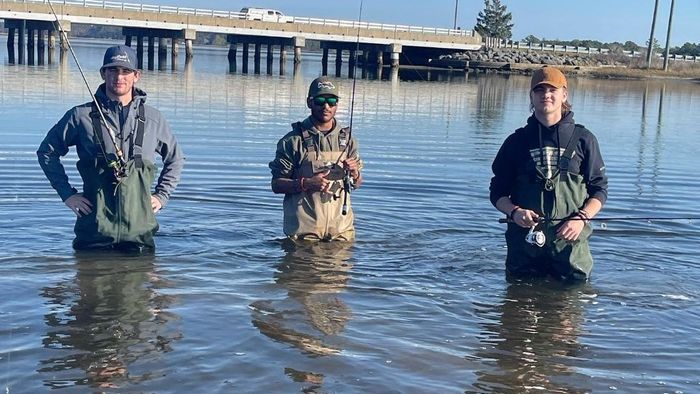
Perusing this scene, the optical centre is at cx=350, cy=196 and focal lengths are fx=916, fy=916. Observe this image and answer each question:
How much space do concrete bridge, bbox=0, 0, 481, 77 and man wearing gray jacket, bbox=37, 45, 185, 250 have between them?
165 feet

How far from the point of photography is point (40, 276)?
314 inches

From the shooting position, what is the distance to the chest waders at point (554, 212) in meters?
7.20

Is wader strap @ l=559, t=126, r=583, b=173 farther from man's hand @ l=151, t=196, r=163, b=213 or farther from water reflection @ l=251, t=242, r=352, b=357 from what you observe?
man's hand @ l=151, t=196, r=163, b=213

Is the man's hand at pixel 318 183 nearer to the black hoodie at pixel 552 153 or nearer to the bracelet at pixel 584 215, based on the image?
the black hoodie at pixel 552 153

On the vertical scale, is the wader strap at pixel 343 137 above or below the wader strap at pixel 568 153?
below

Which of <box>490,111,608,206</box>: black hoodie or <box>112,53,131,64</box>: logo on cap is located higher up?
<box>112,53,131,64</box>: logo on cap

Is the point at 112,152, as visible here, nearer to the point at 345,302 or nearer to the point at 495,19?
the point at 345,302

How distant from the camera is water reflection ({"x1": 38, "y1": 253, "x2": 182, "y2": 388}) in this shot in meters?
5.75

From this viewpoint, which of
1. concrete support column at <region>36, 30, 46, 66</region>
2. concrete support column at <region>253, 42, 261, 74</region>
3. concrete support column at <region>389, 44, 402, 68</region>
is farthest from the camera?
concrete support column at <region>389, 44, 402, 68</region>

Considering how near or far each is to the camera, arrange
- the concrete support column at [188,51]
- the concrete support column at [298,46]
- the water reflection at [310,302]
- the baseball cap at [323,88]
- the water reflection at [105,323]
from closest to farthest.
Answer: the water reflection at [105,323], the water reflection at [310,302], the baseball cap at [323,88], the concrete support column at [188,51], the concrete support column at [298,46]

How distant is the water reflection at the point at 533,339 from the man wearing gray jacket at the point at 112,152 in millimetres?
3070

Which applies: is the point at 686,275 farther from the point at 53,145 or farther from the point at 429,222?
the point at 53,145

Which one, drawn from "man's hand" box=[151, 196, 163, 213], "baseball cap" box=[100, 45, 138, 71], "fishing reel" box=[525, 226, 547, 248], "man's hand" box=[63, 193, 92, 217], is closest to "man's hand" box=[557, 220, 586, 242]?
"fishing reel" box=[525, 226, 547, 248]

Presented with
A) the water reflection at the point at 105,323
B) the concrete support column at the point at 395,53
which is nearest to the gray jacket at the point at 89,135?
the water reflection at the point at 105,323
